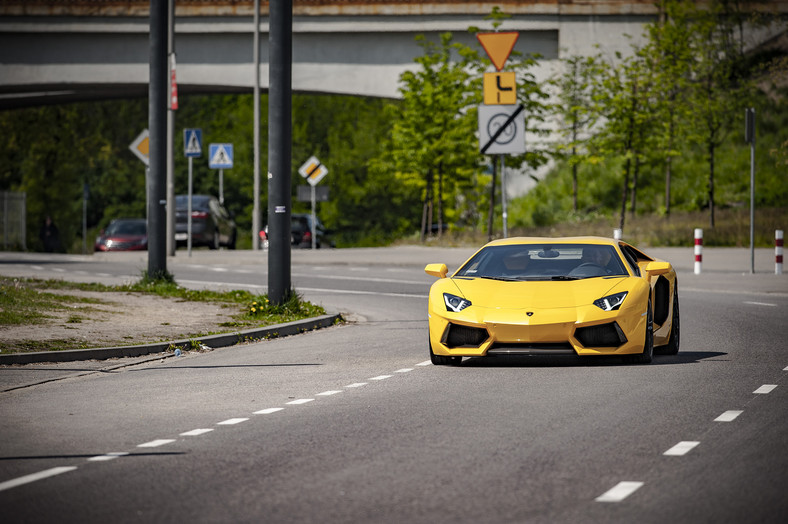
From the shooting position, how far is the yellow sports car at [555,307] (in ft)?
39.7

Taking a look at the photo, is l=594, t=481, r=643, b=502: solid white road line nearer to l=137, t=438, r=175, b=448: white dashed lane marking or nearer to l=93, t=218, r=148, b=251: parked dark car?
l=137, t=438, r=175, b=448: white dashed lane marking

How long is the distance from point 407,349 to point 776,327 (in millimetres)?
5039

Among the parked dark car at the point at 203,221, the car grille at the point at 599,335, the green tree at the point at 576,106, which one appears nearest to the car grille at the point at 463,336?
the car grille at the point at 599,335

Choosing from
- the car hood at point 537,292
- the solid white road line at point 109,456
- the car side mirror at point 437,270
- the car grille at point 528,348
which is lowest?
the solid white road line at point 109,456

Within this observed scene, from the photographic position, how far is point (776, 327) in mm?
16797

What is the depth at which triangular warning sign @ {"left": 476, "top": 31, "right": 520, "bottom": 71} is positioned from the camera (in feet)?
77.5

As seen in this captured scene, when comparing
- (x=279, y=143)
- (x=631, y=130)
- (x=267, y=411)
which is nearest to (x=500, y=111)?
(x=279, y=143)

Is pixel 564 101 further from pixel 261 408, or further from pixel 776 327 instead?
pixel 261 408

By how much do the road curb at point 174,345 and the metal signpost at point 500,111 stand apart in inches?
253

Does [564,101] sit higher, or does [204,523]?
[564,101]

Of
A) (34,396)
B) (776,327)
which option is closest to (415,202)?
(776,327)

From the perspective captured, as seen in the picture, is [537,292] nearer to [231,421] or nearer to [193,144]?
[231,421]

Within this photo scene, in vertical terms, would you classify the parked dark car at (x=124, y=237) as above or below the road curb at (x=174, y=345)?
above

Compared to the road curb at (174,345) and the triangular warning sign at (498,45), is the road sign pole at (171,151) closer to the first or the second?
the triangular warning sign at (498,45)
